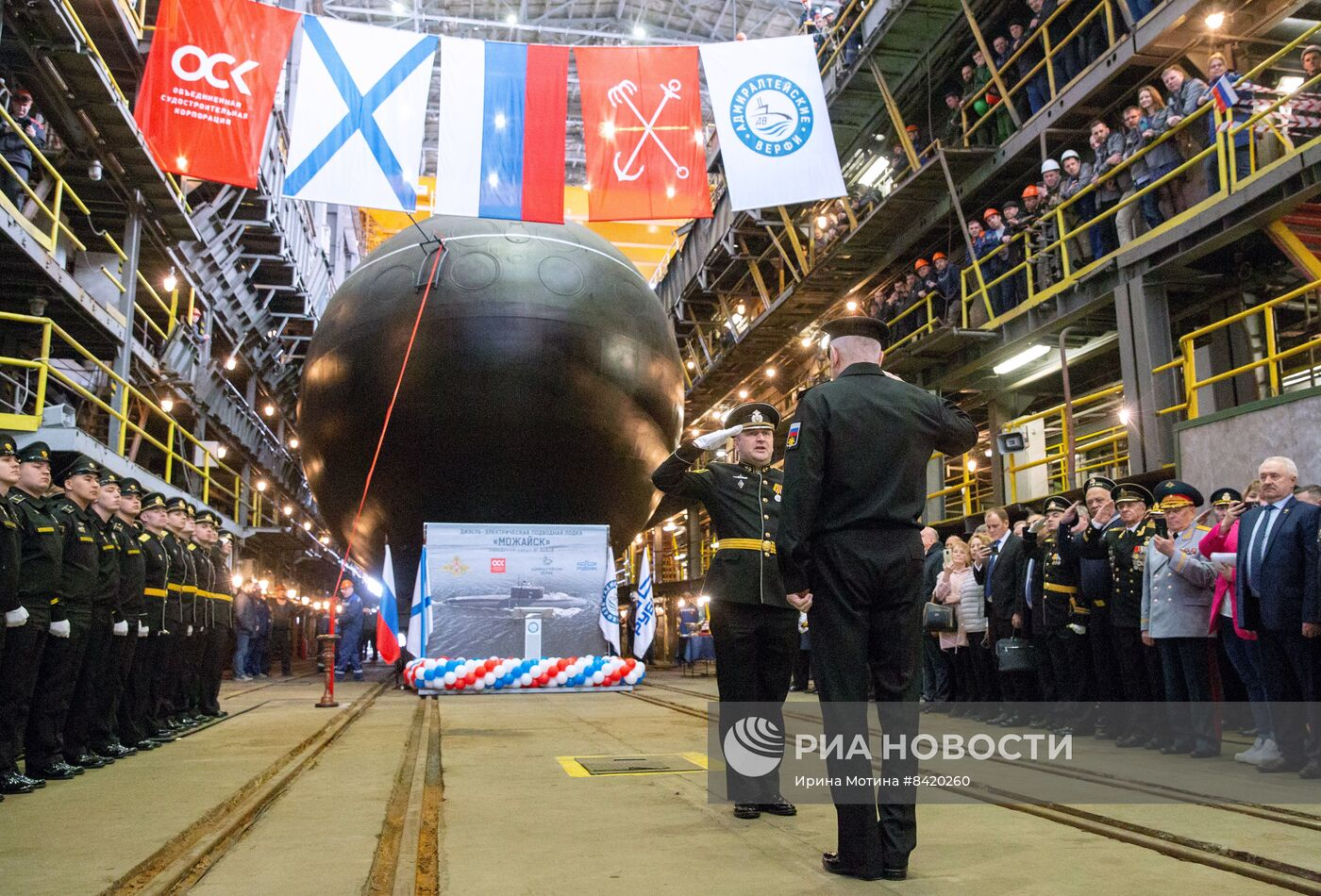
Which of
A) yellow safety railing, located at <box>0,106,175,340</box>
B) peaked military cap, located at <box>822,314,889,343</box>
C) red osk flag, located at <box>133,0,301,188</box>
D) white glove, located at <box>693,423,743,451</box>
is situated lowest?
white glove, located at <box>693,423,743,451</box>

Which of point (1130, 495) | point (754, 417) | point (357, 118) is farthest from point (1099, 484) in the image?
point (357, 118)

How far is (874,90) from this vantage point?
16.0 m

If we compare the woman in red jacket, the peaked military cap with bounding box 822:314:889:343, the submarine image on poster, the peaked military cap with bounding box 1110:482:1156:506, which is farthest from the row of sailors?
the peaked military cap with bounding box 1110:482:1156:506

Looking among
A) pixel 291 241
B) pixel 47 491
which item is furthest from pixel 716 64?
pixel 291 241

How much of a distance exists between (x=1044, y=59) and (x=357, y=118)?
865 centimetres

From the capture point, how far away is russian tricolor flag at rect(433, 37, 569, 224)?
33.0ft

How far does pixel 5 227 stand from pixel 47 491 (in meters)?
4.65

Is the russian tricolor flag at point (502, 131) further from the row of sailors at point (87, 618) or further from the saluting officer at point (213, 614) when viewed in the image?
the row of sailors at point (87, 618)

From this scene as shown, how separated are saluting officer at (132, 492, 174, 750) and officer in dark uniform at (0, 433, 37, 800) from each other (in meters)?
1.58

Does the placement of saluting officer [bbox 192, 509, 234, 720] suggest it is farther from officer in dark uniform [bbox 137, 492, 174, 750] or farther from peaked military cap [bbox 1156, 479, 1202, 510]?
peaked military cap [bbox 1156, 479, 1202, 510]

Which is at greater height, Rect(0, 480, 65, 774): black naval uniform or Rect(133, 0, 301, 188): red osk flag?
Rect(133, 0, 301, 188): red osk flag

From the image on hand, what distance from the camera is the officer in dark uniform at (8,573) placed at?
4.33m

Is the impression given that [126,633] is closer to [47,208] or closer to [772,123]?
[47,208]

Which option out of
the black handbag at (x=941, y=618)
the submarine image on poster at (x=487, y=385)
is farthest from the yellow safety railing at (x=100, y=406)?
the black handbag at (x=941, y=618)
